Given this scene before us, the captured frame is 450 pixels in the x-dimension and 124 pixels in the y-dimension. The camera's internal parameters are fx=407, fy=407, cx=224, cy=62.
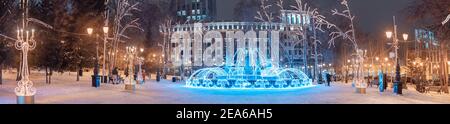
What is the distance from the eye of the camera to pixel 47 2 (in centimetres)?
4125

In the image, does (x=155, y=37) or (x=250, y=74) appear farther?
(x=155, y=37)

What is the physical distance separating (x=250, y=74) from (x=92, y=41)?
15947 mm

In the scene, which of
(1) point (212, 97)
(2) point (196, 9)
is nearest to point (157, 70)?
(1) point (212, 97)

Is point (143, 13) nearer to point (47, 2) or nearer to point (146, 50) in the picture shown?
point (146, 50)

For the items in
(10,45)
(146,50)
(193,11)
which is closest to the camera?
(10,45)

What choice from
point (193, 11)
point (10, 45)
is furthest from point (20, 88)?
point (193, 11)

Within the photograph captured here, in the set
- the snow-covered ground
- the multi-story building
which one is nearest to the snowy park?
the snow-covered ground

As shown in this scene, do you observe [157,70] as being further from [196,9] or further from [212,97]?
[196,9]

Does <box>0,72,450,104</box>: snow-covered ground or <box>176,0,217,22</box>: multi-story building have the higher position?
<box>176,0,217,22</box>: multi-story building

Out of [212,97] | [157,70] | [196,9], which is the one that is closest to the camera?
[212,97]

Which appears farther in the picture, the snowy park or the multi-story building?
the multi-story building

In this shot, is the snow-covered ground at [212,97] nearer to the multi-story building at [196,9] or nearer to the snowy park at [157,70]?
the snowy park at [157,70]

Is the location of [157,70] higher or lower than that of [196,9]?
lower

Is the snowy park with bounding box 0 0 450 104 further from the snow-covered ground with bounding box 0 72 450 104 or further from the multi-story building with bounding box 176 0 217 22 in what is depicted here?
the multi-story building with bounding box 176 0 217 22
